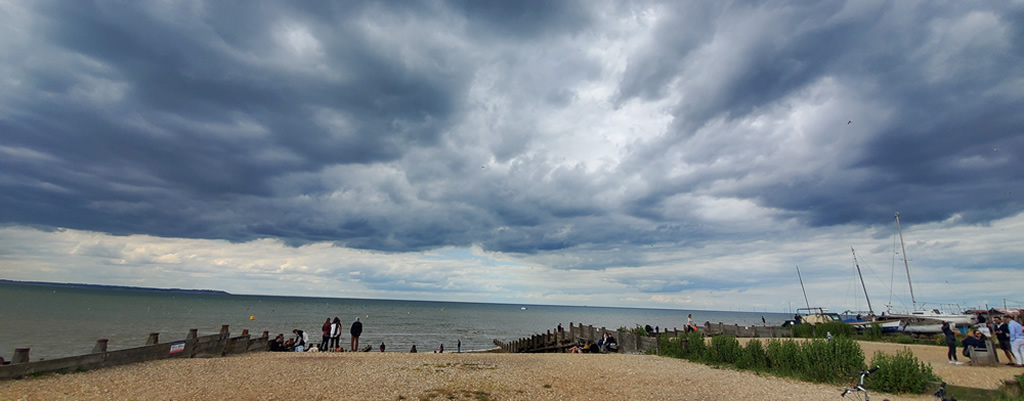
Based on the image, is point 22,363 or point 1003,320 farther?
point 1003,320

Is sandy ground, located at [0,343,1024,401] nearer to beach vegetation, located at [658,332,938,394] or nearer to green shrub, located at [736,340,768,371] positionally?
beach vegetation, located at [658,332,938,394]

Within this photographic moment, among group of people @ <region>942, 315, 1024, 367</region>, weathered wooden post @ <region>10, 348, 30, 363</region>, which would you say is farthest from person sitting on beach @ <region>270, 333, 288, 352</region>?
group of people @ <region>942, 315, 1024, 367</region>

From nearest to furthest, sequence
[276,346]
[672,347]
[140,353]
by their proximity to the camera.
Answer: [140,353] → [672,347] → [276,346]

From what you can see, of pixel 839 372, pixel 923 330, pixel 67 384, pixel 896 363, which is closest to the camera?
pixel 67 384

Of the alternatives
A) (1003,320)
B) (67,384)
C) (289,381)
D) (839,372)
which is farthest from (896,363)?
(67,384)

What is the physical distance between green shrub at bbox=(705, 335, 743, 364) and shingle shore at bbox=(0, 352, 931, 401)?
0.95 meters

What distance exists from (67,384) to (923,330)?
1728 inches

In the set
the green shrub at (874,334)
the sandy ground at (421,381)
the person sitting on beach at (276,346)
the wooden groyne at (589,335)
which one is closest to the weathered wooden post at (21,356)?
the sandy ground at (421,381)

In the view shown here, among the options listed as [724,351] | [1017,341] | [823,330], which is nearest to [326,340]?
[724,351]

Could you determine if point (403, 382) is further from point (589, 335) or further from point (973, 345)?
point (973, 345)

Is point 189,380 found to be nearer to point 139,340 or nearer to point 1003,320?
point 1003,320

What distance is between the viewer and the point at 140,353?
648 inches

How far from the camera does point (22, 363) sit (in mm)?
12500

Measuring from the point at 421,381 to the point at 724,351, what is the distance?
41.1ft
